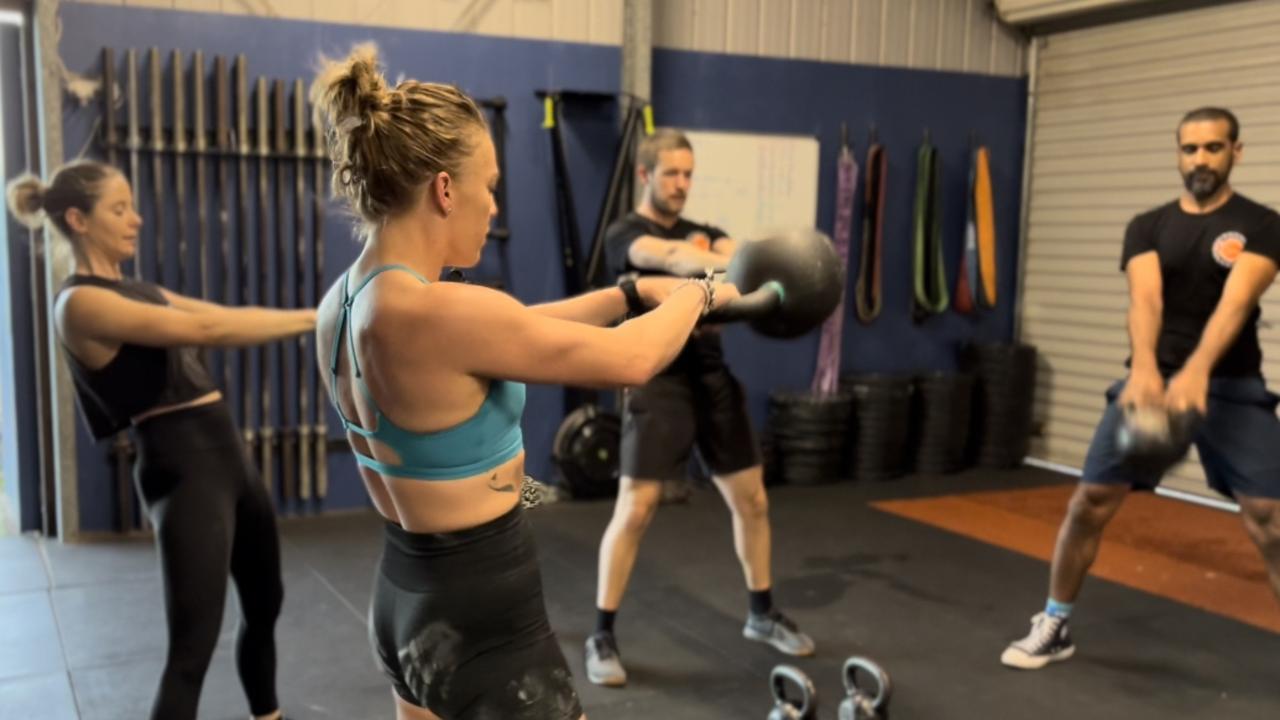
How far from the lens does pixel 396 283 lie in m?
1.43

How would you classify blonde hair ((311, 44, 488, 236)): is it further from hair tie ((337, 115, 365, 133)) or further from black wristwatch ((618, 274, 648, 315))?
black wristwatch ((618, 274, 648, 315))

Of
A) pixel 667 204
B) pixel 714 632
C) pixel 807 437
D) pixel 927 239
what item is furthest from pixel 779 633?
pixel 927 239

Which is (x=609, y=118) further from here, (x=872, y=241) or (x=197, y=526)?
(x=197, y=526)

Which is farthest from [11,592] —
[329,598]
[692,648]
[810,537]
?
[810,537]

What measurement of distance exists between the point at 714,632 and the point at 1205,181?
6.21 feet

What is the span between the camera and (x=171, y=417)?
2279 mm

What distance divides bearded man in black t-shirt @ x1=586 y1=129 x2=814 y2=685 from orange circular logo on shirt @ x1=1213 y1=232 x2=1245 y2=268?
1.29 m

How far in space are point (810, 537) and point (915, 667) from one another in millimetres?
1460

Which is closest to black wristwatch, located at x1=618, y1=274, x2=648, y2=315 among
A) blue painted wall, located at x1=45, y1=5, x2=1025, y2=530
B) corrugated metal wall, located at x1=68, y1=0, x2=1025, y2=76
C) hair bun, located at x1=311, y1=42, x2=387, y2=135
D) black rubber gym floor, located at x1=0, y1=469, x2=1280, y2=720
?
hair bun, located at x1=311, y1=42, x2=387, y2=135

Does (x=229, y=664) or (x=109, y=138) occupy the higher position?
(x=109, y=138)

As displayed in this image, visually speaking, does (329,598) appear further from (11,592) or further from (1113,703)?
(1113,703)

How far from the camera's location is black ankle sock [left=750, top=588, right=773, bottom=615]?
3357 mm

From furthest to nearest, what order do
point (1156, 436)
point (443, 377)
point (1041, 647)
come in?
point (1041, 647), point (1156, 436), point (443, 377)

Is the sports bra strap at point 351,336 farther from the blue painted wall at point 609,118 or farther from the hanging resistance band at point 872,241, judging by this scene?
the hanging resistance band at point 872,241
